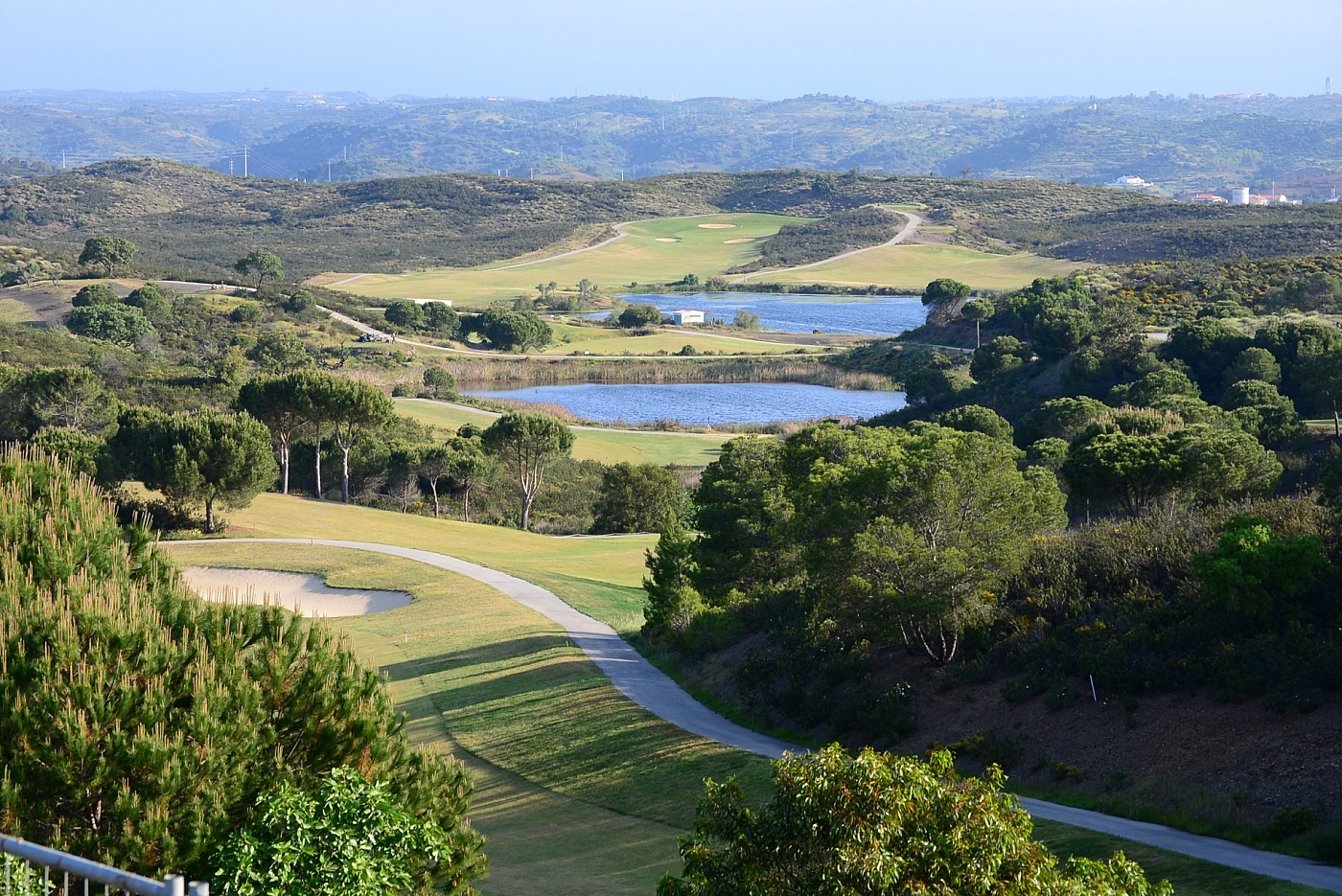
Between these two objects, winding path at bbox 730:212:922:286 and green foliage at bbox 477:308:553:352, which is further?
winding path at bbox 730:212:922:286

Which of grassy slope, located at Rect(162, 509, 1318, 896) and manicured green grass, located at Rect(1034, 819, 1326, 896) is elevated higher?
manicured green grass, located at Rect(1034, 819, 1326, 896)

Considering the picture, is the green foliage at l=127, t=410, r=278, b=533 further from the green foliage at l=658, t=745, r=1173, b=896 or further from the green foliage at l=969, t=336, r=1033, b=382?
the green foliage at l=969, t=336, r=1033, b=382

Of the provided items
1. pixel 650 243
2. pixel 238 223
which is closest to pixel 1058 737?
pixel 650 243

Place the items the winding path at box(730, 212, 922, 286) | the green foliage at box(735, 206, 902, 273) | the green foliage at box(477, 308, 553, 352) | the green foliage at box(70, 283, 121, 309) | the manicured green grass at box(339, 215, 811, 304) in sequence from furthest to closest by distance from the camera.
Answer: the green foliage at box(735, 206, 902, 273), the winding path at box(730, 212, 922, 286), the manicured green grass at box(339, 215, 811, 304), the green foliage at box(477, 308, 553, 352), the green foliage at box(70, 283, 121, 309)

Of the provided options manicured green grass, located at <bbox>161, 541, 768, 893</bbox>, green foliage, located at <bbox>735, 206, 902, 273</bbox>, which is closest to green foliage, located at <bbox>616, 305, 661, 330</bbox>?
green foliage, located at <bbox>735, 206, 902, 273</bbox>

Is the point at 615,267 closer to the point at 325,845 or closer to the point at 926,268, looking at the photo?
the point at 926,268

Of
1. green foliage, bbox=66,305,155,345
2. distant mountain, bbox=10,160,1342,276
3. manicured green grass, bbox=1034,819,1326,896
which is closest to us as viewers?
manicured green grass, bbox=1034,819,1326,896

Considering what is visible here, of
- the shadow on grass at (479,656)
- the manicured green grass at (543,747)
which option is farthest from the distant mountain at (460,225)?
the shadow on grass at (479,656)

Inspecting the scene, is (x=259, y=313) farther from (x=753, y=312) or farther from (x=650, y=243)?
(x=650, y=243)
